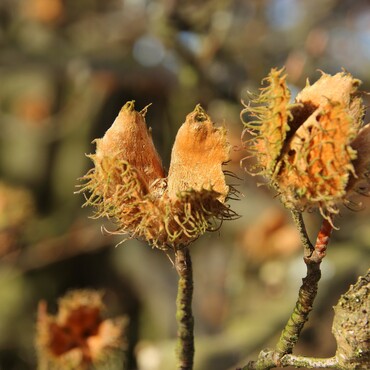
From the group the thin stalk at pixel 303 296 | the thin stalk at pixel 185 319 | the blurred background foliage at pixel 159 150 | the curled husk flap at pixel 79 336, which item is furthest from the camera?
the blurred background foliage at pixel 159 150

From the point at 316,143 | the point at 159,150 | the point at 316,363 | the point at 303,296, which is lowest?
the point at 316,363

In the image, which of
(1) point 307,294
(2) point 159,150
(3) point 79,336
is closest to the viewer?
(1) point 307,294

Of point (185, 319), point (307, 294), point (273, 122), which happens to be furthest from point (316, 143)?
point (185, 319)

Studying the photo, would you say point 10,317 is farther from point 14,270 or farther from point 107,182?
point 107,182

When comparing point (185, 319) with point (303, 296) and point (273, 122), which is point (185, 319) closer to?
point (303, 296)

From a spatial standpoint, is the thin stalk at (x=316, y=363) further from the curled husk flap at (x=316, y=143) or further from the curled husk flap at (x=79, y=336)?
the curled husk flap at (x=79, y=336)

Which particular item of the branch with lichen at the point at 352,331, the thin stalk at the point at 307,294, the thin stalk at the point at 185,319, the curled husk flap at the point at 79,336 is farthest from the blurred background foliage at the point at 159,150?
the branch with lichen at the point at 352,331

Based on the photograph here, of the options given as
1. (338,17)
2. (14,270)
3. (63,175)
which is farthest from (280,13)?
(14,270)

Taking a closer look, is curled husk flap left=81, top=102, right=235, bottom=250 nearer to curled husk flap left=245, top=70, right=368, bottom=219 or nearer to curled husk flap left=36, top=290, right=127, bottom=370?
curled husk flap left=245, top=70, right=368, bottom=219
